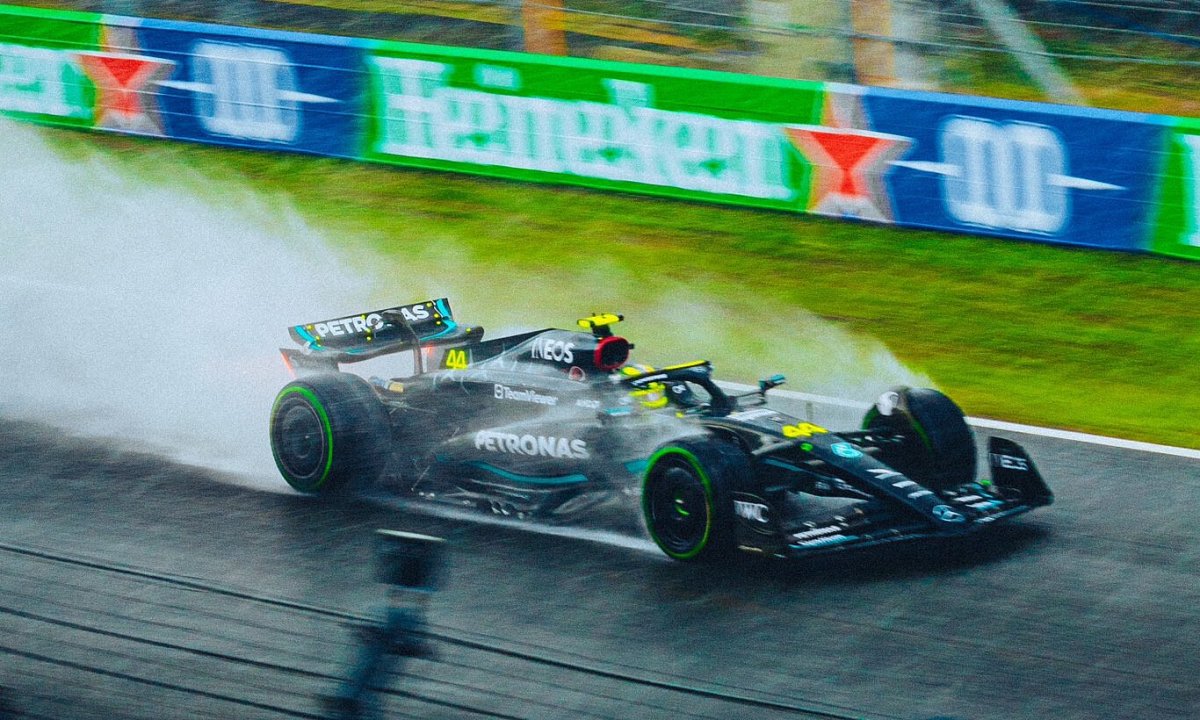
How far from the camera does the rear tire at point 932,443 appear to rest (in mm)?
7496

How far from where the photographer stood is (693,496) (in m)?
6.82

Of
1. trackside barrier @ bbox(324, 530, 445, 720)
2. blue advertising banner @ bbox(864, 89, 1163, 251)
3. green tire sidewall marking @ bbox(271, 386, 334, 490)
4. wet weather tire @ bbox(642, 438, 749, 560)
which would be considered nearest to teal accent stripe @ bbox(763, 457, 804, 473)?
wet weather tire @ bbox(642, 438, 749, 560)

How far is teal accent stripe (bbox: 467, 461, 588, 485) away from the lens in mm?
7504

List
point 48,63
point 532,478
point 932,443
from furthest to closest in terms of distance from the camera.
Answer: point 48,63
point 532,478
point 932,443

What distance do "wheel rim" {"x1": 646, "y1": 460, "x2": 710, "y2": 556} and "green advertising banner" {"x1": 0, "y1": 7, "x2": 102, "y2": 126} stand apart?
1037 centimetres

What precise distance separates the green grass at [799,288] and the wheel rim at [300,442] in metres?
3.61

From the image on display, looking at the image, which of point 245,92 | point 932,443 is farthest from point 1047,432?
point 245,92

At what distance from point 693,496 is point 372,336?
106 inches

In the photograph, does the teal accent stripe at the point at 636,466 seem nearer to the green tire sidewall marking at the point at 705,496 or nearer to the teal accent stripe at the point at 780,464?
the green tire sidewall marking at the point at 705,496

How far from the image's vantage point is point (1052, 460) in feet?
28.9

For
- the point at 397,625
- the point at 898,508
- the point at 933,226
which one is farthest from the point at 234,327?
the point at 397,625

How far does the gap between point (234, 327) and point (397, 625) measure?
8.34 meters

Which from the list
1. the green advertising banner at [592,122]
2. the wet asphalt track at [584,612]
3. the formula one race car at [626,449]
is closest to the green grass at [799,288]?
the green advertising banner at [592,122]

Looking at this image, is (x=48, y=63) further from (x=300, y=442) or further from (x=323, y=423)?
(x=323, y=423)
